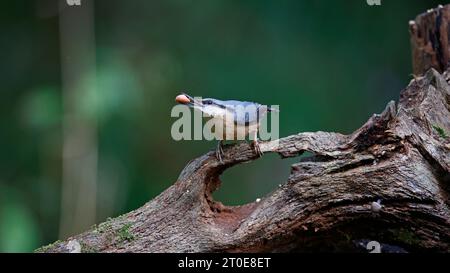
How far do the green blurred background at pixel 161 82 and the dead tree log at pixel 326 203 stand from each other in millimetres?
1294

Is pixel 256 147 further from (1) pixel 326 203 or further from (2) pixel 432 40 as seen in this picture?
(2) pixel 432 40

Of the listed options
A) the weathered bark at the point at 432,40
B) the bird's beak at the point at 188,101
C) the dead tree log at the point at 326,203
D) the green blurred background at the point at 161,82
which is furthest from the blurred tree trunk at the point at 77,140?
the weathered bark at the point at 432,40

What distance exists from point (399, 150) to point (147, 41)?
81.4 inches

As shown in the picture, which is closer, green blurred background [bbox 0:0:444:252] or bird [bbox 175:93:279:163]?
bird [bbox 175:93:279:163]

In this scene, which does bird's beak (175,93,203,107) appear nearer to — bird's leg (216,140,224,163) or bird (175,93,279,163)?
bird (175,93,279,163)

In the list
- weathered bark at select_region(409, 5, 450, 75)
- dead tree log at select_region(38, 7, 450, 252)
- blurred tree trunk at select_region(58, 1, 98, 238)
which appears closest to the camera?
dead tree log at select_region(38, 7, 450, 252)

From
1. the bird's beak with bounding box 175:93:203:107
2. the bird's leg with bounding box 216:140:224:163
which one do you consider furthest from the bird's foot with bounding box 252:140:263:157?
the bird's beak with bounding box 175:93:203:107

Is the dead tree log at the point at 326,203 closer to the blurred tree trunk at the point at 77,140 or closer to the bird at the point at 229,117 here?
the bird at the point at 229,117

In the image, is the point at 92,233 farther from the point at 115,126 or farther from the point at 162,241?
the point at 115,126

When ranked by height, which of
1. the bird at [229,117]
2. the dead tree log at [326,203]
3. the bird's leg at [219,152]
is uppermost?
the bird at [229,117]

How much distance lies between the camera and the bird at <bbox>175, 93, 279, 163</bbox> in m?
1.81

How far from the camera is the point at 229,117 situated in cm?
181

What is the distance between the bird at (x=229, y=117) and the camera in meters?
1.81

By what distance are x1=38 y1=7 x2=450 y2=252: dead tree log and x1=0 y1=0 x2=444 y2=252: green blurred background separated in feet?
4.24
